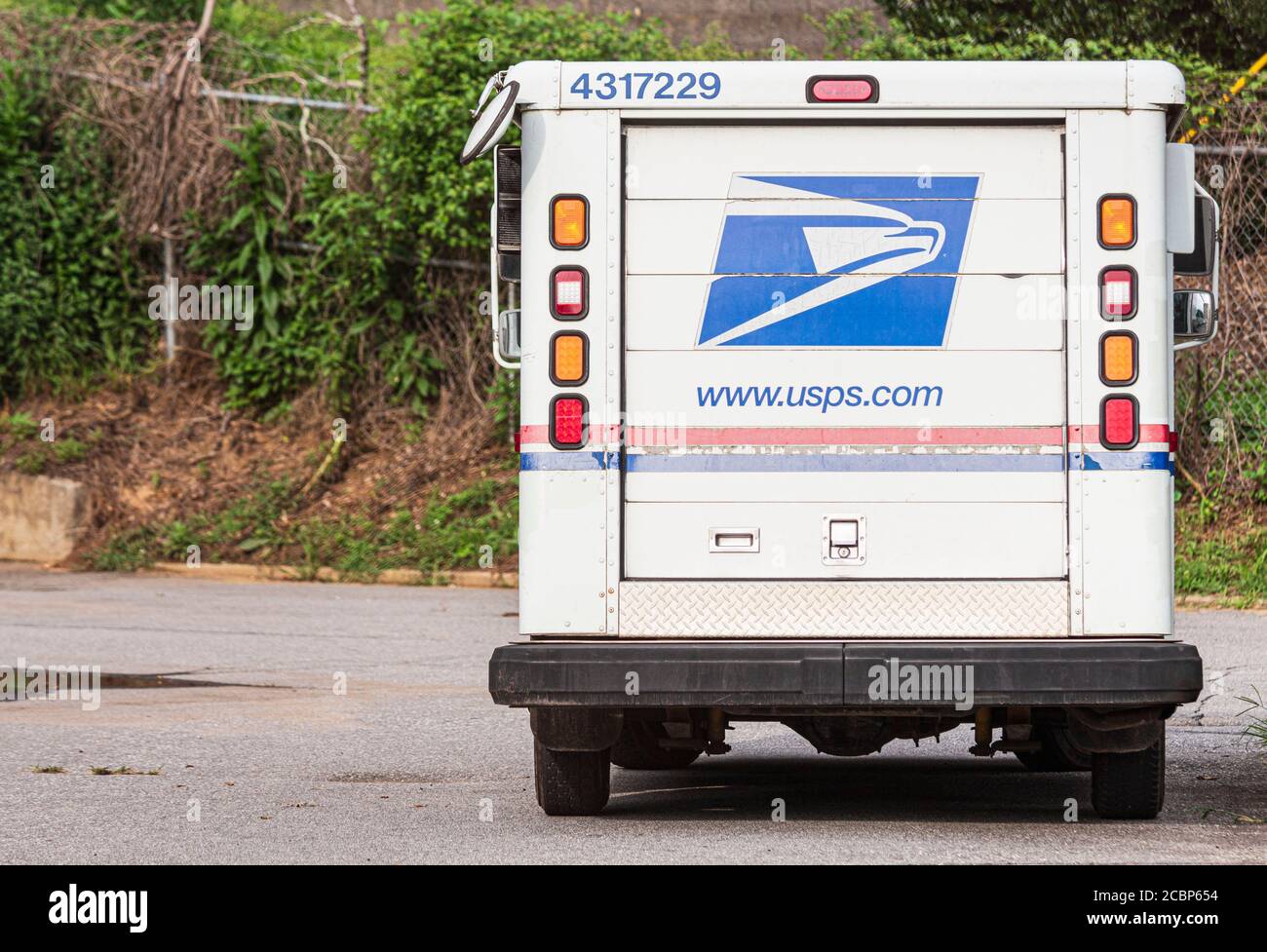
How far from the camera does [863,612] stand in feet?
20.8

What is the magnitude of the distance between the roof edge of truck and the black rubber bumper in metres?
1.92

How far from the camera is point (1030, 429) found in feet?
21.0

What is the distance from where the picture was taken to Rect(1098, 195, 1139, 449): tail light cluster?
6.32 m

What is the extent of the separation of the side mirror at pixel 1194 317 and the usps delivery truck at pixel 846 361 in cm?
41

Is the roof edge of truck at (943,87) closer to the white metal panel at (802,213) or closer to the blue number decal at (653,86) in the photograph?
the blue number decal at (653,86)

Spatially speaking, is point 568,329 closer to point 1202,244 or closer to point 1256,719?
point 1202,244

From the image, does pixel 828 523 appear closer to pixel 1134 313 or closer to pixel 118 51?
pixel 1134 313

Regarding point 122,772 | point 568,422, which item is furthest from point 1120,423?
point 122,772

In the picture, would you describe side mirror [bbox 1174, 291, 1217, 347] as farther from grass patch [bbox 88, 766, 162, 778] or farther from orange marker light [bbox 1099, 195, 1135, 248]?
grass patch [bbox 88, 766, 162, 778]

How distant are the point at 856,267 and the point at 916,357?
383mm

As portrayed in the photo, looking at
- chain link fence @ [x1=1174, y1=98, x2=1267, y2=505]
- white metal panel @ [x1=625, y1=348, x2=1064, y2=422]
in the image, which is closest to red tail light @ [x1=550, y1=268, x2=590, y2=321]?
white metal panel @ [x1=625, y1=348, x2=1064, y2=422]

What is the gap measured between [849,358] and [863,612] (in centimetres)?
90
